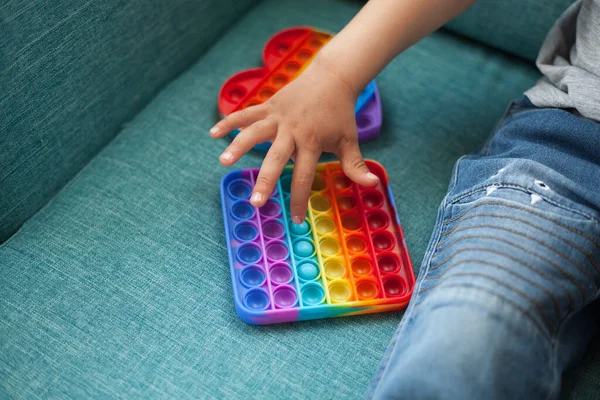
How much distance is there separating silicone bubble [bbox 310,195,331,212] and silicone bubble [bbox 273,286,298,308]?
11 centimetres

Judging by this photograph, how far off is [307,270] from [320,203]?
0.09m

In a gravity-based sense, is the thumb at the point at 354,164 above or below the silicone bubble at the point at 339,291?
above

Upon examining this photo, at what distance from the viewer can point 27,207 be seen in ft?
2.09

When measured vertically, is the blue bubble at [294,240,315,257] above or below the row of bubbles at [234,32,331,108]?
below

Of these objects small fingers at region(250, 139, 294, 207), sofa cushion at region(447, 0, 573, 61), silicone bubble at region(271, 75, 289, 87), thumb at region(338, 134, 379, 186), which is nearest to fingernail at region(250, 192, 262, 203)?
small fingers at region(250, 139, 294, 207)

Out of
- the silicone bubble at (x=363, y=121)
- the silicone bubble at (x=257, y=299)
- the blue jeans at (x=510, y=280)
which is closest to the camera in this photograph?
the blue jeans at (x=510, y=280)

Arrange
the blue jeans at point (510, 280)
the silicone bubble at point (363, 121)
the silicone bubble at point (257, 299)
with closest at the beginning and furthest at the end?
1. the blue jeans at point (510, 280)
2. the silicone bubble at point (257, 299)
3. the silicone bubble at point (363, 121)

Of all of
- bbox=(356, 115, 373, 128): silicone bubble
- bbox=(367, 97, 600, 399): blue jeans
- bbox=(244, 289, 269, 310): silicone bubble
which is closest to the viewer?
bbox=(367, 97, 600, 399): blue jeans

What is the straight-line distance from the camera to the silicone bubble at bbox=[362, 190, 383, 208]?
675 millimetres

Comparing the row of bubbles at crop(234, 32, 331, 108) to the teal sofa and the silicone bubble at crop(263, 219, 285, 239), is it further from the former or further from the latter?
the silicone bubble at crop(263, 219, 285, 239)

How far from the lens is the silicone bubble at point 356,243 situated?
65cm

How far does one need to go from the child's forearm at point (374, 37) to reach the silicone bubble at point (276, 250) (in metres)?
0.19

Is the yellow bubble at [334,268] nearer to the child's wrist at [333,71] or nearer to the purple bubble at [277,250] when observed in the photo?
the purple bubble at [277,250]

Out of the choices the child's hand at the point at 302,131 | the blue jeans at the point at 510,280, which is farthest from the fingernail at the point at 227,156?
the blue jeans at the point at 510,280
